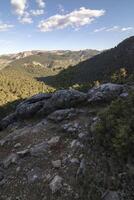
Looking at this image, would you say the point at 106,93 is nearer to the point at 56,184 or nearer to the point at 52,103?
the point at 52,103

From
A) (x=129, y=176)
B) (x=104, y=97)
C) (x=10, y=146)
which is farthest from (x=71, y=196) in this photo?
(x=104, y=97)

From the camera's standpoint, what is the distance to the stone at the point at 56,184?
11.2 metres

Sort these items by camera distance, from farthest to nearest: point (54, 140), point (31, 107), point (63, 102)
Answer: point (31, 107) < point (63, 102) < point (54, 140)

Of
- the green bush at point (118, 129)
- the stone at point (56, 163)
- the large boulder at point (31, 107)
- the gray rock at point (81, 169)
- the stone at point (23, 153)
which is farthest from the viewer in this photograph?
the large boulder at point (31, 107)

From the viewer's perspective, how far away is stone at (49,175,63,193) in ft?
36.6

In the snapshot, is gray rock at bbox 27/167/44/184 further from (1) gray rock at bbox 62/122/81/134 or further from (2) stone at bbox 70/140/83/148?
(1) gray rock at bbox 62/122/81/134

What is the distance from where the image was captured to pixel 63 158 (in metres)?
13.1

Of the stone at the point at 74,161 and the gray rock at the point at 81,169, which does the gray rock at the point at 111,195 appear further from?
the stone at the point at 74,161

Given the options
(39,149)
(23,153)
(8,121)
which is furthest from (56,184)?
(8,121)

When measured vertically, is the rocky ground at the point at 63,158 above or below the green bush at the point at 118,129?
below

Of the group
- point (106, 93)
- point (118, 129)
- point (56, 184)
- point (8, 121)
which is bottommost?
point (8, 121)

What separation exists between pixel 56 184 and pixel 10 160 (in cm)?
385

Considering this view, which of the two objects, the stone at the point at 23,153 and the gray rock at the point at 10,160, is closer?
the gray rock at the point at 10,160

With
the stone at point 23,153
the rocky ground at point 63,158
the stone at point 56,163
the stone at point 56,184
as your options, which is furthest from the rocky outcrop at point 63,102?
the stone at point 56,184
